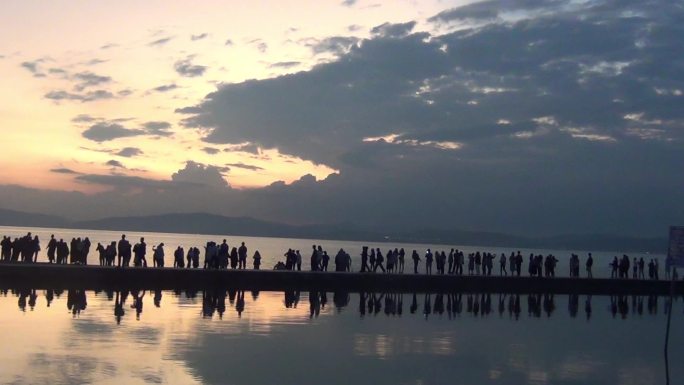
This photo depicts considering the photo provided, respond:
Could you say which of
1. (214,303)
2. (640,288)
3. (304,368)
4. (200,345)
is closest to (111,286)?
(214,303)

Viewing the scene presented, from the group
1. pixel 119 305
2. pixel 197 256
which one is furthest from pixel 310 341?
pixel 197 256

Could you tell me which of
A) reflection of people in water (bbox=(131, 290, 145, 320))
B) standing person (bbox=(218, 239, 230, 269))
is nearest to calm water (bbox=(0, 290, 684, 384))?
reflection of people in water (bbox=(131, 290, 145, 320))

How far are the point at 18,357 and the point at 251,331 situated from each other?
6.77 m

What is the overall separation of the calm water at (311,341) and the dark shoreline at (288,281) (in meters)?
2.75

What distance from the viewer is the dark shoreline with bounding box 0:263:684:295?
3369cm

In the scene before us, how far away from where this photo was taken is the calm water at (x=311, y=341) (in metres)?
16.3

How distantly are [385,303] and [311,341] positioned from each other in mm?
12374

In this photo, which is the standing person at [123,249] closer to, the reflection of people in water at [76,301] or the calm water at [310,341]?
the calm water at [310,341]

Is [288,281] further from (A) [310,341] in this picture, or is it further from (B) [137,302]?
(A) [310,341]

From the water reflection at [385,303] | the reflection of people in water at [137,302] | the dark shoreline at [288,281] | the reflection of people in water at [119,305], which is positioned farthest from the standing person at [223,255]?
the reflection of people in water at [119,305]

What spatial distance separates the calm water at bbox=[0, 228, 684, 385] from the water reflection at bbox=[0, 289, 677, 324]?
4.1 inches

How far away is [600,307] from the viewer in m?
36.0

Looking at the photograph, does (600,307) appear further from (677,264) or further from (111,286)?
(111,286)

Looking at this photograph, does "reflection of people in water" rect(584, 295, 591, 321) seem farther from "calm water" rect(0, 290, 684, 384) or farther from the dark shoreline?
the dark shoreline
